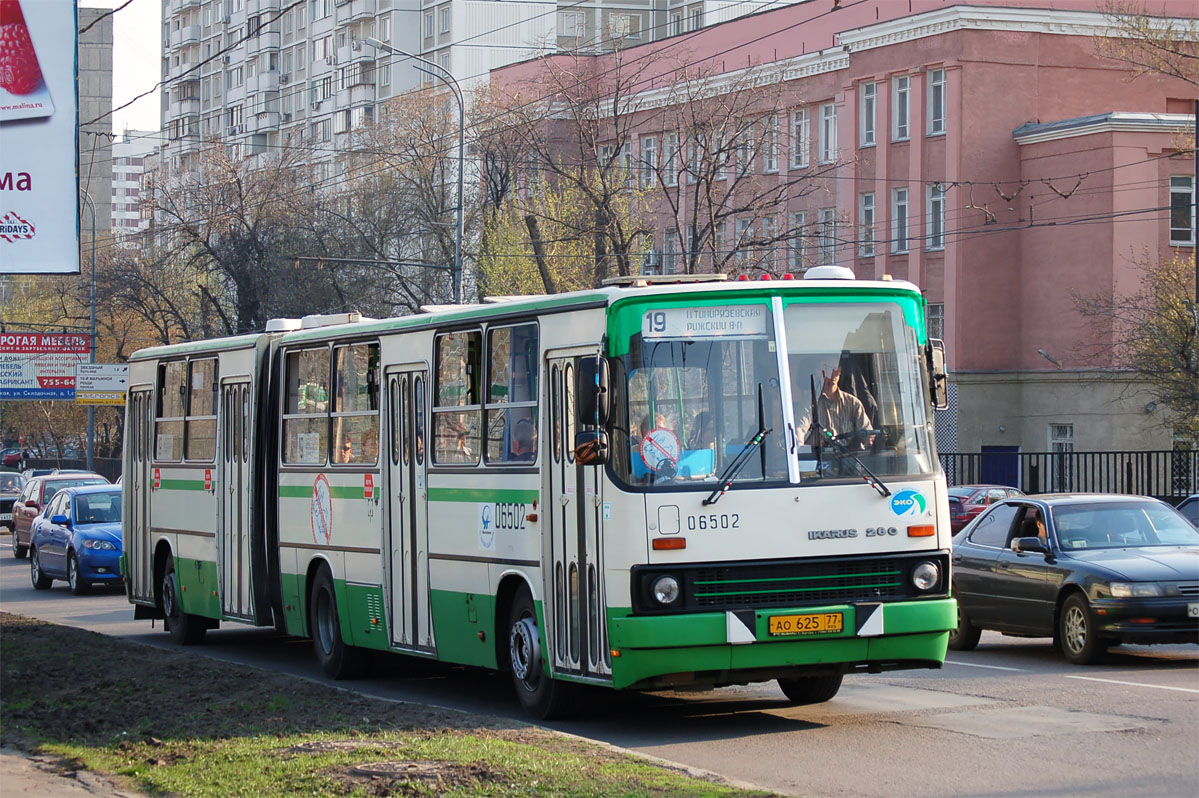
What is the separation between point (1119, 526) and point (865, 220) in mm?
38706

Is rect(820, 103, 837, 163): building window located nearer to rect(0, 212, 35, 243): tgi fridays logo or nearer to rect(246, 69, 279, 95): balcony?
rect(0, 212, 35, 243): tgi fridays logo

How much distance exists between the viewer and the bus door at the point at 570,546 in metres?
11.2

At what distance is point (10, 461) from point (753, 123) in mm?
59226

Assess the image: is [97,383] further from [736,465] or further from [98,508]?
[736,465]

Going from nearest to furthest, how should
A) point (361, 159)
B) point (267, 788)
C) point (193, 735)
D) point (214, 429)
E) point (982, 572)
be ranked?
point (267, 788), point (193, 735), point (982, 572), point (214, 429), point (361, 159)

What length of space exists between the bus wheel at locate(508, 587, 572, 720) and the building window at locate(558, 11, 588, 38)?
8261 cm

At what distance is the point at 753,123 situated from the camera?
40.0m

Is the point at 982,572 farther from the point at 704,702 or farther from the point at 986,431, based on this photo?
the point at 986,431

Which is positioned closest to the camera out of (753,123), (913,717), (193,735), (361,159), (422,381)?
(193,735)

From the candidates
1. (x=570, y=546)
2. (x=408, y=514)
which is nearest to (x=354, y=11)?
(x=408, y=514)

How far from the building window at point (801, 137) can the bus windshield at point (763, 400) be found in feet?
144

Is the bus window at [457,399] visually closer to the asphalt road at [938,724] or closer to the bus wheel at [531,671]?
the bus wheel at [531,671]

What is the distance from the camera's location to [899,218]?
5238cm

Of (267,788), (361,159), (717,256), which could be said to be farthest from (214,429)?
(361,159)
